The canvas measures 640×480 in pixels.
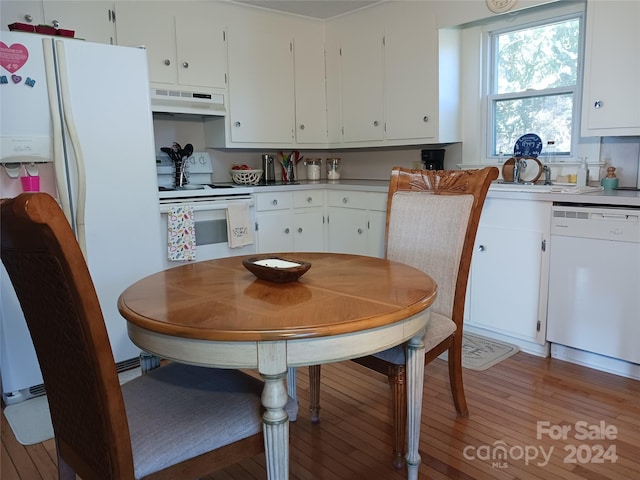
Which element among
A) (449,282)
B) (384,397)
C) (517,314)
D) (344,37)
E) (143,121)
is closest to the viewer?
(449,282)

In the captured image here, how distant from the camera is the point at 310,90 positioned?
420 cm

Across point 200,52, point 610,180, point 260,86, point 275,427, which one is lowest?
point 275,427

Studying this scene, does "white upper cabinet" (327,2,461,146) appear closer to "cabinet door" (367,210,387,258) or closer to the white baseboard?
"cabinet door" (367,210,387,258)

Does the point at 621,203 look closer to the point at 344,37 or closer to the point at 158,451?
the point at 158,451

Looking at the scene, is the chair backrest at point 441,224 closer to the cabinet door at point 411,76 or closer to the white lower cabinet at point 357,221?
the white lower cabinet at point 357,221

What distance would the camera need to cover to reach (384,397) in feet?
7.75

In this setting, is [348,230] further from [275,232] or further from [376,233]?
[275,232]

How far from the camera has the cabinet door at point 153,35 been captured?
10.5 ft

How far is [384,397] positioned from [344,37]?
295cm

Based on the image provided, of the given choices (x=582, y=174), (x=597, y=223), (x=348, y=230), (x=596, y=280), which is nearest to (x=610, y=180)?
(x=582, y=174)

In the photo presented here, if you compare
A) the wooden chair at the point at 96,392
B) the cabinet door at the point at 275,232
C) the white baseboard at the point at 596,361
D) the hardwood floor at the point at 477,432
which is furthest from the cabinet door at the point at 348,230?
the wooden chair at the point at 96,392

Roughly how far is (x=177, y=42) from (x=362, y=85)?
1.44 meters

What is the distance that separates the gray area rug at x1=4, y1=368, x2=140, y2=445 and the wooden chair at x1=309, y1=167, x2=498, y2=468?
1.15m

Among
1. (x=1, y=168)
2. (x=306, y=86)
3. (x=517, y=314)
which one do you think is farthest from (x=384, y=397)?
(x=306, y=86)
